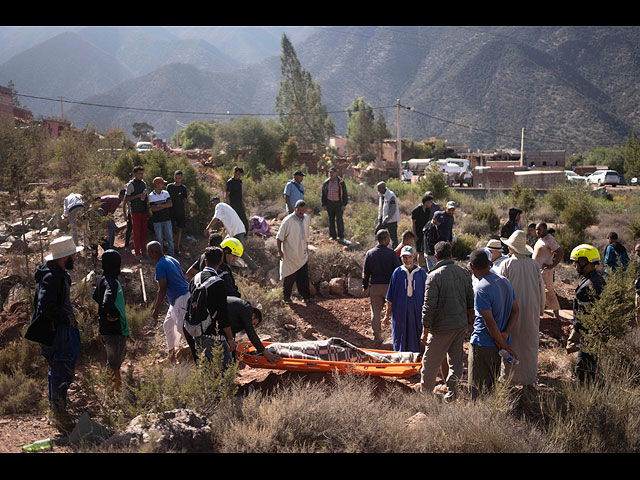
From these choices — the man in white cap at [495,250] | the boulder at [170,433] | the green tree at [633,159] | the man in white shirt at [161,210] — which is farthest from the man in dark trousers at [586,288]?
the green tree at [633,159]

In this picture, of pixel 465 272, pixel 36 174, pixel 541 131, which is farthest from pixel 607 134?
pixel 465 272

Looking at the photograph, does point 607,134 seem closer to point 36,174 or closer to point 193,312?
point 36,174

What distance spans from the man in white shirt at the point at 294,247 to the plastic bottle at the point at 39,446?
4891mm

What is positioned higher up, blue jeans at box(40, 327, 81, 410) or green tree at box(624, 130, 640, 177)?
green tree at box(624, 130, 640, 177)

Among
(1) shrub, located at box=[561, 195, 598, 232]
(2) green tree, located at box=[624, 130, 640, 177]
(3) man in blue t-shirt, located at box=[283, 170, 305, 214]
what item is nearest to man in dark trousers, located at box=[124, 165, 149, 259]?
(3) man in blue t-shirt, located at box=[283, 170, 305, 214]

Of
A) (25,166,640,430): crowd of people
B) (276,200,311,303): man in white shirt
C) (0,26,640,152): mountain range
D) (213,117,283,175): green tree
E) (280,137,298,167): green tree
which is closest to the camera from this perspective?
(25,166,640,430): crowd of people

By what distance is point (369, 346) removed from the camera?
28.6 feet

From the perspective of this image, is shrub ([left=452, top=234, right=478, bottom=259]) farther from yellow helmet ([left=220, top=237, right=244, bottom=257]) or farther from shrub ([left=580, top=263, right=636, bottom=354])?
yellow helmet ([left=220, top=237, right=244, bottom=257])

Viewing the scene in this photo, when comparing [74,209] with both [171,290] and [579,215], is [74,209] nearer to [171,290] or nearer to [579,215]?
[171,290]

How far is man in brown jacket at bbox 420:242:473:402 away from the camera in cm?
546

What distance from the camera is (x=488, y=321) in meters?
5.16

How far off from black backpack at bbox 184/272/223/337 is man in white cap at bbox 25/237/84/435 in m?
1.19

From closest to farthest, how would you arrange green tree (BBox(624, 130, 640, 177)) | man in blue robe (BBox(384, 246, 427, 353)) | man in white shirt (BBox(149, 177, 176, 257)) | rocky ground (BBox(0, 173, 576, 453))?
rocky ground (BBox(0, 173, 576, 453)) → man in blue robe (BBox(384, 246, 427, 353)) → man in white shirt (BBox(149, 177, 176, 257)) → green tree (BBox(624, 130, 640, 177))
